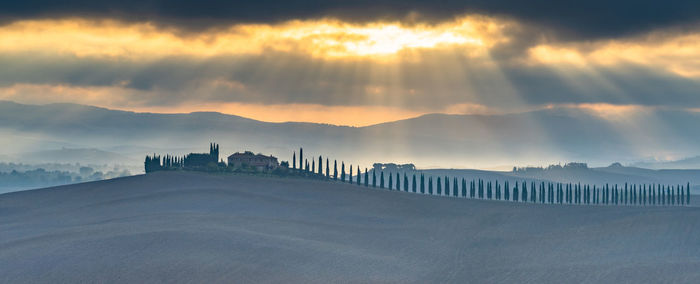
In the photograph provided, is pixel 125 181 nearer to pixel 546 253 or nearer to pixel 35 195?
pixel 35 195

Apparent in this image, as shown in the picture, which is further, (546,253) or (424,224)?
(424,224)

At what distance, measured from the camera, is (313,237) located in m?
113

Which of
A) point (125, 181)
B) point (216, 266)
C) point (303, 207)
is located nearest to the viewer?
point (216, 266)

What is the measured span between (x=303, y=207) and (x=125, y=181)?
181 feet

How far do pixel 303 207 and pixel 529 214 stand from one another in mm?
44735

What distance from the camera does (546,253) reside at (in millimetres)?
108062

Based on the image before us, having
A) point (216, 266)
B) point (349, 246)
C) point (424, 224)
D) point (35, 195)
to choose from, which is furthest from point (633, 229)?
point (35, 195)

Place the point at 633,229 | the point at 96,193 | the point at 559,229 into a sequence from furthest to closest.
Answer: the point at 96,193 → the point at 559,229 → the point at 633,229

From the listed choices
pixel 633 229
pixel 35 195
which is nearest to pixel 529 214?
pixel 633 229

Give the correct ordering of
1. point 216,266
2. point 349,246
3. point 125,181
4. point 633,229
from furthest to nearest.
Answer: point 125,181
point 633,229
point 349,246
point 216,266

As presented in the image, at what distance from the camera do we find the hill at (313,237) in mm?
85625

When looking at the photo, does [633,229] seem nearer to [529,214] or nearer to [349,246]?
[529,214]

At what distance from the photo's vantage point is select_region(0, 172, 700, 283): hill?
85.6 meters

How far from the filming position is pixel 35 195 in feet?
582
